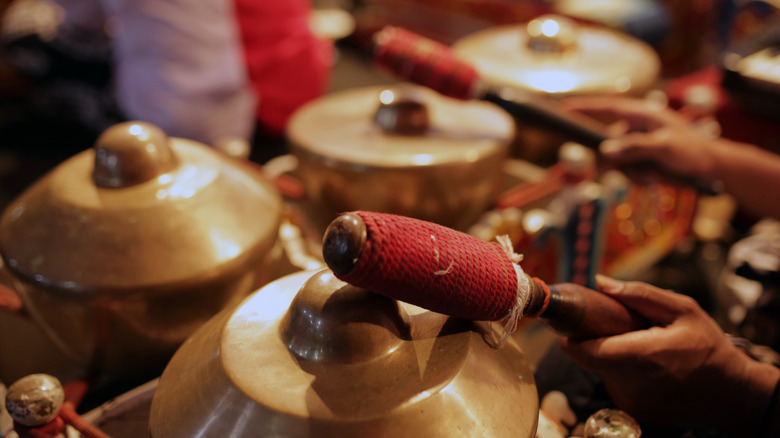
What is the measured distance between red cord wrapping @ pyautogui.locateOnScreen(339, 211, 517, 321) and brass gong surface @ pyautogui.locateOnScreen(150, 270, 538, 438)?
40 mm

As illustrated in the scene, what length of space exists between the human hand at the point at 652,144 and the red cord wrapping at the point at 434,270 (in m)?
0.65

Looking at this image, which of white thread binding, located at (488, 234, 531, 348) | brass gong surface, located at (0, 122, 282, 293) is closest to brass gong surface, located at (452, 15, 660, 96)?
brass gong surface, located at (0, 122, 282, 293)

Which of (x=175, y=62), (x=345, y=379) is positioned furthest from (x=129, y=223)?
(x=175, y=62)

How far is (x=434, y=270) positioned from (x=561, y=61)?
43.4 inches

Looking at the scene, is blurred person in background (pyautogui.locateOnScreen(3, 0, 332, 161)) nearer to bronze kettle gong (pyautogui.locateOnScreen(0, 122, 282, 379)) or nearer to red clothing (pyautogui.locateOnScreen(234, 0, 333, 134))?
red clothing (pyautogui.locateOnScreen(234, 0, 333, 134))

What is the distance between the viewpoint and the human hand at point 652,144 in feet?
3.50

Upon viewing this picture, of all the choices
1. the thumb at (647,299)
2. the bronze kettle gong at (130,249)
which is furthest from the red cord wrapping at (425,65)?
the thumb at (647,299)

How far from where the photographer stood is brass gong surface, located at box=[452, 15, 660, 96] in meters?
1.34

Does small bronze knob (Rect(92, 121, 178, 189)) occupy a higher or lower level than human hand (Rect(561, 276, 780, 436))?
higher

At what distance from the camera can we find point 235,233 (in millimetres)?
758

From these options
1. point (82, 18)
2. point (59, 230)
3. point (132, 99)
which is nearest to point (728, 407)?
point (59, 230)

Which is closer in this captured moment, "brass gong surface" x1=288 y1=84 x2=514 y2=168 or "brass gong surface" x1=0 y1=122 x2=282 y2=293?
"brass gong surface" x1=0 y1=122 x2=282 y2=293

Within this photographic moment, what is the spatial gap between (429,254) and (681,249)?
62.3 inches

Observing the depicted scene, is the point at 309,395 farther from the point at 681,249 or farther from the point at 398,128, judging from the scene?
the point at 681,249
